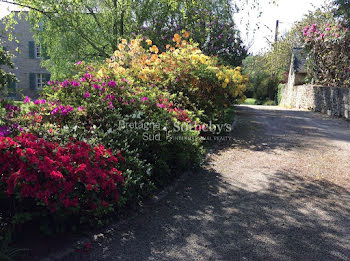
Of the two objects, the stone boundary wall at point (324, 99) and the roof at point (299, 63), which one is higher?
the roof at point (299, 63)

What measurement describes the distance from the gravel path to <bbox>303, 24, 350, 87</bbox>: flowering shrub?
10.5 meters

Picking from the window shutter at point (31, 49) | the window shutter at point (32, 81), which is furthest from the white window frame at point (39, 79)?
the window shutter at point (31, 49)

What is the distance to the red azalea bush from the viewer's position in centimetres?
275

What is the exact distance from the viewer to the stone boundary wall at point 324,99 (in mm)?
12799

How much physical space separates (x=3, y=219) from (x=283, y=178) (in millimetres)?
4095

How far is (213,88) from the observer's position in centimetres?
814

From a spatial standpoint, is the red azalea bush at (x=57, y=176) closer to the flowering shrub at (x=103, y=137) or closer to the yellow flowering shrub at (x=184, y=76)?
the flowering shrub at (x=103, y=137)

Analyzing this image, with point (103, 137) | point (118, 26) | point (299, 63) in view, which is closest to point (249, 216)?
point (103, 137)

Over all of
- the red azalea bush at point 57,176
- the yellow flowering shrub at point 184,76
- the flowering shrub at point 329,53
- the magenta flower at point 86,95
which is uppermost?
the flowering shrub at point 329,53

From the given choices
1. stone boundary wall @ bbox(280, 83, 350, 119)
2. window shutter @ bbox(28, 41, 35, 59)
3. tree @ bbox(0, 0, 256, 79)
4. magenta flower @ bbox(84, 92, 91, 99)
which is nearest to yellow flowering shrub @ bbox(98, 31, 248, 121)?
magenta flower @ bbox(84, 92, 91, 99)

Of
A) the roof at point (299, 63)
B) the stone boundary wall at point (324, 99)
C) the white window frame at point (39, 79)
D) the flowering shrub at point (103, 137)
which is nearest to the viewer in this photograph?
the flowering shrub at point (103, 137)

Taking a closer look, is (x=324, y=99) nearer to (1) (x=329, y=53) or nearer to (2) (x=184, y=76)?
(1) (x=329, y=53)

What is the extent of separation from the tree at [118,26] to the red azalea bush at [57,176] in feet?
34.1

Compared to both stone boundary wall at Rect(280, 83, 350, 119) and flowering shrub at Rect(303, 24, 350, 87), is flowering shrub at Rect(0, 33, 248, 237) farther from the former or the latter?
flowering shrub at Rect(303, 24, 350, 87)
